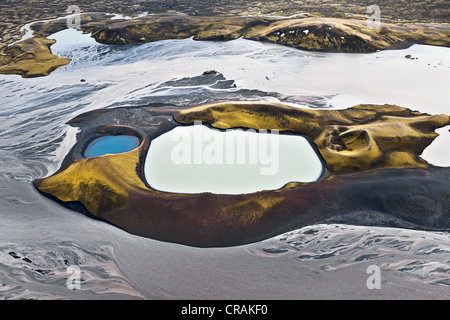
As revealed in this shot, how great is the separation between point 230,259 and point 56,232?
34.3 feet

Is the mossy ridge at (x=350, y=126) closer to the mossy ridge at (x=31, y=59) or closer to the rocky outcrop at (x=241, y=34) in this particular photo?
the rocky outcrop at (x=241, y=34)

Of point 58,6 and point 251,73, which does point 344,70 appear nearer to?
point 251,73

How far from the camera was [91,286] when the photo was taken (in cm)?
1388

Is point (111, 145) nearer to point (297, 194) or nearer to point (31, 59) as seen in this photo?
point (297, 194)

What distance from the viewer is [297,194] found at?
62.1 ft

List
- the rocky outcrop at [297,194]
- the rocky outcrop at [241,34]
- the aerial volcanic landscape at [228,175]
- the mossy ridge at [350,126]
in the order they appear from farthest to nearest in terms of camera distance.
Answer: the rocky outcrop at [241,34] → the mossy ridge at [350,126] → the rocky outcrop at [297,194] → the aerial volcanic landscape at [228,175]

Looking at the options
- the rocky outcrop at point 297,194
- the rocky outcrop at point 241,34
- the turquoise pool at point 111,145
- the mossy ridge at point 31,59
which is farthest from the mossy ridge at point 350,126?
the mossy ridge at point 31,59

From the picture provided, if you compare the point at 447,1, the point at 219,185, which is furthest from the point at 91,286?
the point at 447,1

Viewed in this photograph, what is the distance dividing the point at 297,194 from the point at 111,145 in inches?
644

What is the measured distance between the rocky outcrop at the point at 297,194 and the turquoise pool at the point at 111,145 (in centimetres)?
67

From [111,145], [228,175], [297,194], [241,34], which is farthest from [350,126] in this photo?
[241,34]

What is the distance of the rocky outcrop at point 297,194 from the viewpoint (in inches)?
677

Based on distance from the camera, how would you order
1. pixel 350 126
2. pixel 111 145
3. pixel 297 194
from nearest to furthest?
pixel 297 194 < pixel 111 145 < pixel 350 126

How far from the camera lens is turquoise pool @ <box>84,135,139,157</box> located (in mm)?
24047
